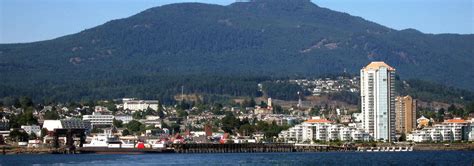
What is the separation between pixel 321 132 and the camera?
191250mm

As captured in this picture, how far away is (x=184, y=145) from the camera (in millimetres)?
171750

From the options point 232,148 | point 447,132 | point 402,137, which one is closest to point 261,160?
point 232,148

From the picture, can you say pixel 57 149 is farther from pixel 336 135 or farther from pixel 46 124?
pixel 336 135

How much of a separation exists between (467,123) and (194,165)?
93268 mm

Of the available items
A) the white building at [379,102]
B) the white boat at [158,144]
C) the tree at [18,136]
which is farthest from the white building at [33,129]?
the white building at [379,102]

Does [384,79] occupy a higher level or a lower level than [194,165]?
higher

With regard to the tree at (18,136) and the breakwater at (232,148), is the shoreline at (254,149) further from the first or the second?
the tree at (18,136)

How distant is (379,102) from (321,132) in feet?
36.5

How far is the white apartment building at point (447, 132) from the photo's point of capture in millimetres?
191000

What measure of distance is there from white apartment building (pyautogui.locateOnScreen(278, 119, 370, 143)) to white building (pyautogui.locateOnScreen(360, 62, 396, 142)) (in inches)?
76.1

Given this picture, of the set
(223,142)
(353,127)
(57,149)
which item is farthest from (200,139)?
(57,149)

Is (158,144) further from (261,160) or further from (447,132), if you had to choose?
(261,160)

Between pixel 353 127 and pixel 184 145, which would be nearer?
pixel 184 145

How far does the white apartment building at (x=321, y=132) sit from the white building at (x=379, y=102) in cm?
193
